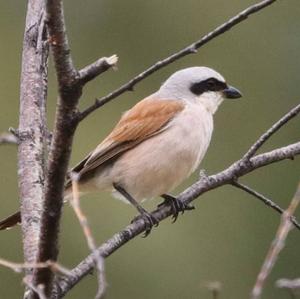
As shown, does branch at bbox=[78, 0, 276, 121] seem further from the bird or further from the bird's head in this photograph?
the bird's head

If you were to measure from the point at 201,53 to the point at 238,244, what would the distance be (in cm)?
248

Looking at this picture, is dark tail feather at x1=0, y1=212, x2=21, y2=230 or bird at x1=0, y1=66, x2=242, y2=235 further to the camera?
bird at x1=0, y1=66, x2=242, y2=235

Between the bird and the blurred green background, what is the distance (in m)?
3.19

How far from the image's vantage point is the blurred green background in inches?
394

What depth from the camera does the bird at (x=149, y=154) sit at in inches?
177

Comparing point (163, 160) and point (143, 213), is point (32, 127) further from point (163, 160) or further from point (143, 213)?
point (163, 160)

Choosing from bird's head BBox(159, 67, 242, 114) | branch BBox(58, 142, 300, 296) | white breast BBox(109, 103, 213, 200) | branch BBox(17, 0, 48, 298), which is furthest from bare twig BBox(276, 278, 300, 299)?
bird's head BBox(159, 67, 242, 114)

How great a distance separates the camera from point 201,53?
12.9m

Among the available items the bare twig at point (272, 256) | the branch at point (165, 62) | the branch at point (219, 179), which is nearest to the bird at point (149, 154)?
the branch at point (219, 179)

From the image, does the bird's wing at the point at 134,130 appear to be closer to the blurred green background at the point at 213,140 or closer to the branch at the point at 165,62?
the branch at the point at 165,62

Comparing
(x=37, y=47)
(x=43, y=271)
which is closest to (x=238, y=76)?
(x=37, y=47)

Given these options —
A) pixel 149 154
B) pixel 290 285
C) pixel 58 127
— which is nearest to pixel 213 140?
pixel 149 154

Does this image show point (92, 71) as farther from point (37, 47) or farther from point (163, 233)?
point (163, 233)

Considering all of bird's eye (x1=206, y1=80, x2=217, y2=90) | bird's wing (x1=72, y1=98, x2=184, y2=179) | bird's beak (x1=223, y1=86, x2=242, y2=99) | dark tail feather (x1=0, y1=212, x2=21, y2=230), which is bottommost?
dark tail feather (x1=0, y1=212, x2=21, y2=230)
